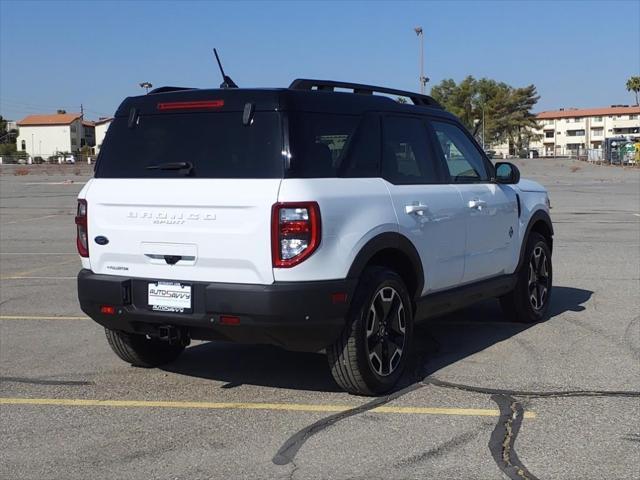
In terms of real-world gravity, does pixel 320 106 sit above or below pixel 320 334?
above

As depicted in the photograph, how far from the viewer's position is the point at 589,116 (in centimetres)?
14750

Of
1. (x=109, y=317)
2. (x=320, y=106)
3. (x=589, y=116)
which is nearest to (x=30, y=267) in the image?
(x=109, y=317)

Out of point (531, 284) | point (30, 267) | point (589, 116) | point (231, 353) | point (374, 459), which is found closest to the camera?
point (374, 459)

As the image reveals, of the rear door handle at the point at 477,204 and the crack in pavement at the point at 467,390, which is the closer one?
the crack in pavement at the point at 467,390

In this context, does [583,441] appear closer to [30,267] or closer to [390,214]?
[390,214]

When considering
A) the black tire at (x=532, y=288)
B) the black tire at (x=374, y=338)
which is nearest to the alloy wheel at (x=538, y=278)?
the black tire at (x=532, y=288)

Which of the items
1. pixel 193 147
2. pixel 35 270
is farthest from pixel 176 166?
pixel 35 270

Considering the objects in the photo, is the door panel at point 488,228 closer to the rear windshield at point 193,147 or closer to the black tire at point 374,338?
the black tire at point 374,338

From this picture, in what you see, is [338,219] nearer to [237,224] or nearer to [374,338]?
[237,224]

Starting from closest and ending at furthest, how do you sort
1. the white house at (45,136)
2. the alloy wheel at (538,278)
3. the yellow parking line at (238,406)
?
the yellow parking line at (238,406) < the alloy wheel at (538,278) < the white house at (45,136)

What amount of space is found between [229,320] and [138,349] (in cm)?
149

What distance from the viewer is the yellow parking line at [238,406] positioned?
5.05m

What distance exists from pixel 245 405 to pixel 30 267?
7638mm

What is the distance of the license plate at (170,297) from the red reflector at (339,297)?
0.90 metres
